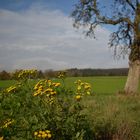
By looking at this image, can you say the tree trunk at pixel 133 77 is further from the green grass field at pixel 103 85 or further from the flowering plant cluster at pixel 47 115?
the flowering plant cluster at pixel 47 115

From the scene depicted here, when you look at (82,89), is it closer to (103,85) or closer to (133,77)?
(133,77)

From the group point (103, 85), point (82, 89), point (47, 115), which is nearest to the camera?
point (47, 115)

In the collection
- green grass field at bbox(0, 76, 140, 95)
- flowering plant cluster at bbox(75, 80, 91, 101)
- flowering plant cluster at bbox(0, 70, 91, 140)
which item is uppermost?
flowering plant cluster at bbox(75, 80, 91, 101)

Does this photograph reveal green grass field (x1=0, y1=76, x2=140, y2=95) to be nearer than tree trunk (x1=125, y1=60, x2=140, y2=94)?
No

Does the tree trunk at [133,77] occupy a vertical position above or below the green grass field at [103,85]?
above

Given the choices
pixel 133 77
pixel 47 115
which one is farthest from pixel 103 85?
pixel 47 115

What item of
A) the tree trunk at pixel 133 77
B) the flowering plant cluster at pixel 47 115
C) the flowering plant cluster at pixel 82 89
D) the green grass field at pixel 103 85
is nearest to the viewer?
the flowering plant cluster at pixel 47 115

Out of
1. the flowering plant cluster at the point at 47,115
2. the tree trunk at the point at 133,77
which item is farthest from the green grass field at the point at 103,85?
the flowering plant cluster at the point at 47,115

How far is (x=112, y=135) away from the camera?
344 inches

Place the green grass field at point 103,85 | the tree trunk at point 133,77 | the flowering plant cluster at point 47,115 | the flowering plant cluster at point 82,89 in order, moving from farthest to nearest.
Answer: the green grass field at point 103,85 → the tree trunk at point 133,77 → the flowering plant cluster at point 82,89 → the flowering plant cluster at point 47,115

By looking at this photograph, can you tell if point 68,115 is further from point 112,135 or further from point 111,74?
point 111,74

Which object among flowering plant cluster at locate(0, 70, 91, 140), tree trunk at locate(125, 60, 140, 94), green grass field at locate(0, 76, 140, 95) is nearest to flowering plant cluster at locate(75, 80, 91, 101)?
flowering plant cluster at locate(0, 70, 91, 140)

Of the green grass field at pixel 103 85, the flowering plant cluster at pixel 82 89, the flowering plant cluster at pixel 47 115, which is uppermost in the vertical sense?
the flowering plant cluster at pixel 82 89

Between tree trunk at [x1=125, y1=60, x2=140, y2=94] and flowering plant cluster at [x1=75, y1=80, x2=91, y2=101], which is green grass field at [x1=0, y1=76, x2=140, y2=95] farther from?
flowering plant cluster at [x1=75, y1=80, x2=91, y2=101]
